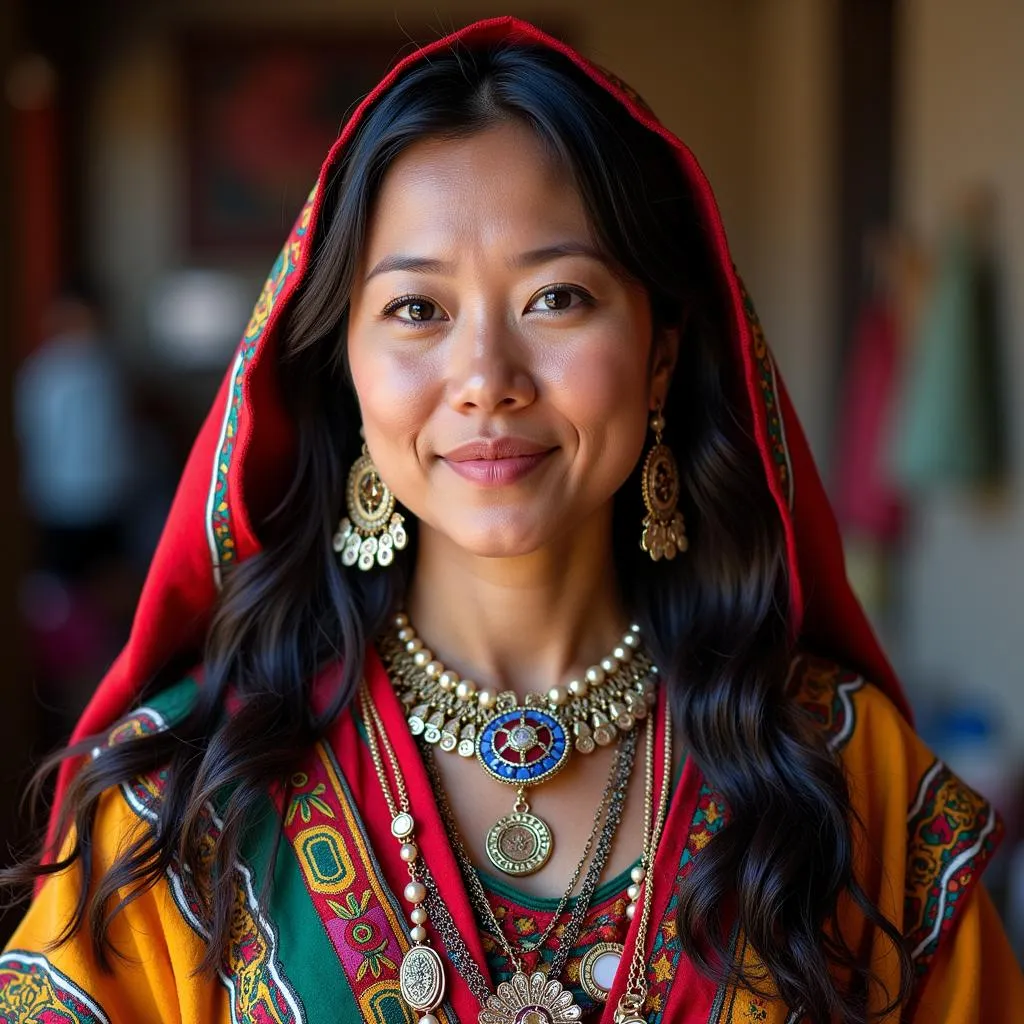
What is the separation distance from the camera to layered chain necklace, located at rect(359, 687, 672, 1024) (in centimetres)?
128

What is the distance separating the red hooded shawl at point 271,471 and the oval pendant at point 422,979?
431 mm

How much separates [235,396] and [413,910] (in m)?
0.58

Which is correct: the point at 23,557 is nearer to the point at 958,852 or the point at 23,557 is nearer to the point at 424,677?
the point at 424,677

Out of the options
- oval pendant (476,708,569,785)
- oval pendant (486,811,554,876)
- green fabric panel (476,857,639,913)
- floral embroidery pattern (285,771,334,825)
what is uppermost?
oval pendant (476,708,569,785)

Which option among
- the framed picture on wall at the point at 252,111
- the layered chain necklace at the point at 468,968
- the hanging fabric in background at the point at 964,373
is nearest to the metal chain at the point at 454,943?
the layered chain necklace at the point at 468,968

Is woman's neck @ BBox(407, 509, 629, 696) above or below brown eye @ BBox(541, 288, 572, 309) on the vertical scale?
below

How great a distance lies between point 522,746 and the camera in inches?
56.9

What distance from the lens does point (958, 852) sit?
1452mm

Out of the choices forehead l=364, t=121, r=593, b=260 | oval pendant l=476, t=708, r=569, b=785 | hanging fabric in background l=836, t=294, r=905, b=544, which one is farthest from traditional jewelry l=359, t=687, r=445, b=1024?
hanging fabric in background l=836, t=294, r=905, b=544

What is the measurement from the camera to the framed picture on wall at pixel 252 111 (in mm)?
7316

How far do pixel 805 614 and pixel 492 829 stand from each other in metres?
0.48

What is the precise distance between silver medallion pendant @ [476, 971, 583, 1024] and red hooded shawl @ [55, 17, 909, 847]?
0.51 metres

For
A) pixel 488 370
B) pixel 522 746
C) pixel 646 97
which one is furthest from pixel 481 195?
pixel 646 97

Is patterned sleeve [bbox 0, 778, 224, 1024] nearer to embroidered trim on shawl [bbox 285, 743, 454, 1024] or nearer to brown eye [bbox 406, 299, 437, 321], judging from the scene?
embroidered trim on shawl [bbox 285, 743, 454, 1024]
